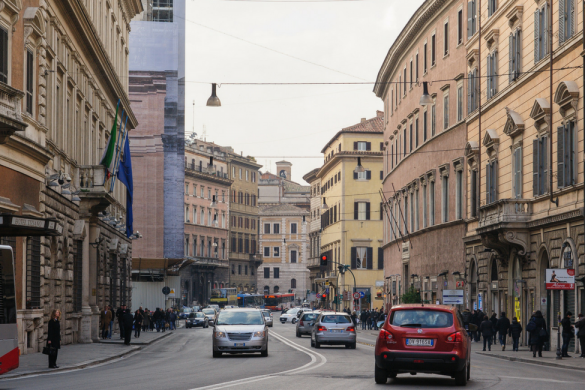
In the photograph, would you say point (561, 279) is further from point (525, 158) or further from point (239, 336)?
point (525, 158)

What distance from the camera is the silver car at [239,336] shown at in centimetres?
2908

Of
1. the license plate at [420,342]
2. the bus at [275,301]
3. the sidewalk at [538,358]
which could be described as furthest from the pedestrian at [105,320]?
the bus at [275,301]

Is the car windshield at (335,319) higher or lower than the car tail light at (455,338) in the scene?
lower

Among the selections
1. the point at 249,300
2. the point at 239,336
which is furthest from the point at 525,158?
the point at 249,300

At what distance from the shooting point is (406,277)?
6475cm

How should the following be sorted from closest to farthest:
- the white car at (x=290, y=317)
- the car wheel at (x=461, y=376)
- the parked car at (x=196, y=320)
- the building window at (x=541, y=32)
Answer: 1. the car wheel at (x=461, y=376)
2. the building window at (x=541, y=32)
3. the parked car at (x=196, y=320)
4. the white car at (x=290, y=317)

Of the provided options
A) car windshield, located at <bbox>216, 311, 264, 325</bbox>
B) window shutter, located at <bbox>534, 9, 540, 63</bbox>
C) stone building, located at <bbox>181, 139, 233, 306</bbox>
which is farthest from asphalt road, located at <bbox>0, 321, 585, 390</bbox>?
stone building, located at <bbox>181, 139, 233, 306</bbox>

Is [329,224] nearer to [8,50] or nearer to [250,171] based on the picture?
[250,171]

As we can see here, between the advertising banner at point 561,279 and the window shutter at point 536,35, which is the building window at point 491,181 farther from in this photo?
the advertising banner at point 561,279

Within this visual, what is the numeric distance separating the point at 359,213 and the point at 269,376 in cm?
8455

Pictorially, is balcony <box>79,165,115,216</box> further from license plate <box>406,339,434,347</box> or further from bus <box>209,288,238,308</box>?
bus <box>209,288,238,308</box>

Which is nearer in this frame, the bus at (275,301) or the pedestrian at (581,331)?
the pedestrian at (581,331)

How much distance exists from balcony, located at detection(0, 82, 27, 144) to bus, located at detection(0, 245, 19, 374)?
5.72 metres

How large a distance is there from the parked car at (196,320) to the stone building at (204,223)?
41454 millimetres
